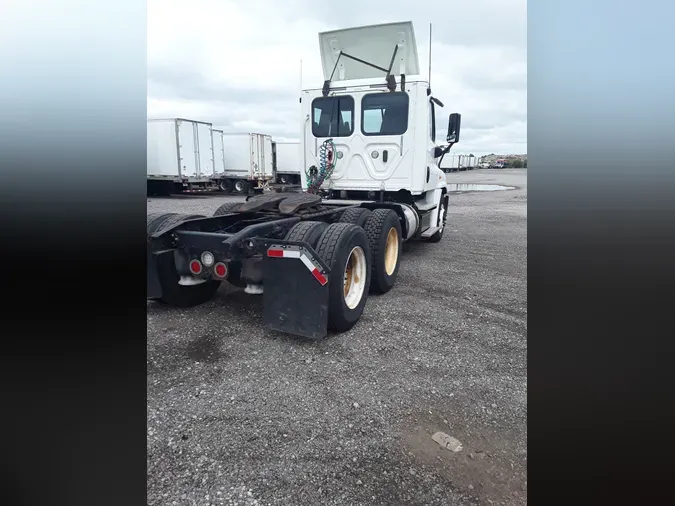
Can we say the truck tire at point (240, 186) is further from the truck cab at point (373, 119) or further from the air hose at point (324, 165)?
the air hose at point (324, 165)

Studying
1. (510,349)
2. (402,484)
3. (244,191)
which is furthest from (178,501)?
(244,191)

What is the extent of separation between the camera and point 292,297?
3.71 meters

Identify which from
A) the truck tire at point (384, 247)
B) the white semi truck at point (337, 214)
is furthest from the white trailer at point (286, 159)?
the truck tire at point (384, 247)

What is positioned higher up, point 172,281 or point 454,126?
point 454,126

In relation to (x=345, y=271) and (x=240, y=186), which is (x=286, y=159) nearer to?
(x=240, y=186)

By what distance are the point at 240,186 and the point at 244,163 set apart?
1.25 m

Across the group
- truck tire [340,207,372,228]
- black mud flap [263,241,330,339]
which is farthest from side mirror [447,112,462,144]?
black mud flap [263,241,330,339]

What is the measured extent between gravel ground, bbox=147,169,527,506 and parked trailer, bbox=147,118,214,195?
15.8 m

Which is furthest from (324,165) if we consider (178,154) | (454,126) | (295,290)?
(178,154)

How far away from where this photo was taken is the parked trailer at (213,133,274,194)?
22.5 m

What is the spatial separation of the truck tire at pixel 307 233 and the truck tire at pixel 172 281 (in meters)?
1.16

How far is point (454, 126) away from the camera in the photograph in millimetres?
7027
